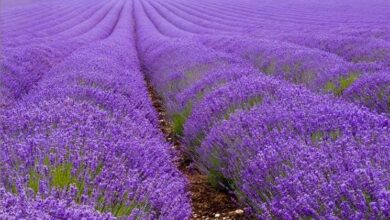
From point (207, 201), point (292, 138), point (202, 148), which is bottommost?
point (207, 201)

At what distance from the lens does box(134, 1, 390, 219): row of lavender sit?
1.84 metres

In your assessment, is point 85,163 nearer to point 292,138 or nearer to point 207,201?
point 292,138

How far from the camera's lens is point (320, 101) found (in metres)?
3.29

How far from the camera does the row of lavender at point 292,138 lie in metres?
1.84

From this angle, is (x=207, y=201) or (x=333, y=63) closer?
(x=207, y=201)

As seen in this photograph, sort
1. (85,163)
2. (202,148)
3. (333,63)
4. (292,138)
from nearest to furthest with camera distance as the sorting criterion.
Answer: (85,163) < (292,138) < (202,148) < (333,63)

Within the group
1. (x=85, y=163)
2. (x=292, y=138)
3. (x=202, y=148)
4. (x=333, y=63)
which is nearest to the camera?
(x=85, y=163)

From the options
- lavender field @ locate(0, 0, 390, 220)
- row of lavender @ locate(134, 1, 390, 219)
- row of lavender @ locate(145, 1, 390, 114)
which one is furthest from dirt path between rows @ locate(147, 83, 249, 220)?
row of lavender @ locate(145, 1, 390, 114)

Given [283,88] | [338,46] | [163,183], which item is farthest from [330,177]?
[338,46]

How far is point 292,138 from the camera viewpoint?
2.70 m

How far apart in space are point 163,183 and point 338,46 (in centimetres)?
611

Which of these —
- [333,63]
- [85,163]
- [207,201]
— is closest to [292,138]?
[207,201]

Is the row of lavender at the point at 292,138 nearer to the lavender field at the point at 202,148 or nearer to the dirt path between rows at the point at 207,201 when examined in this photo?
the lavender field at the point at 202,148

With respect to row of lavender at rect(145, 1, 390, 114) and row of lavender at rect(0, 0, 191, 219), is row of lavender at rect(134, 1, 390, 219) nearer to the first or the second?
row of lavender at rect(145, 1, 390, 114)
